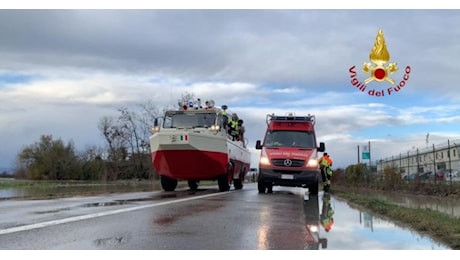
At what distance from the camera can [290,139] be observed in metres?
17.4

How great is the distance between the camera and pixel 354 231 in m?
8.17

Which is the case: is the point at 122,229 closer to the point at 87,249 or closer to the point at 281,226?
the point at 87,249

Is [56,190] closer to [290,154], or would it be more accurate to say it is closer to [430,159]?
[290,154]

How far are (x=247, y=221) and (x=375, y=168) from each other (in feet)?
64.5

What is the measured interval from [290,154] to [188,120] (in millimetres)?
4305

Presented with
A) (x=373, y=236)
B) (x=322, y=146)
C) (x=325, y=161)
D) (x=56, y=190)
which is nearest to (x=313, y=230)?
(x=373, y=236)

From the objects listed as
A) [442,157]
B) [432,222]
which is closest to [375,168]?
[442,157]

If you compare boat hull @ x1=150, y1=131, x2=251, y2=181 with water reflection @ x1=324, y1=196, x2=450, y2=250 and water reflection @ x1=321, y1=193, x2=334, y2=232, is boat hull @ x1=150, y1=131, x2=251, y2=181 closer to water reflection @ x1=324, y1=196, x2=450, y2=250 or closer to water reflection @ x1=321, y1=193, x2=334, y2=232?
water reflection @ x1=321, y1=193, x2=334, y2=232

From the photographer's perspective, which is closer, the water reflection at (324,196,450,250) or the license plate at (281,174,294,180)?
the water reflection at (324,196,450,250)

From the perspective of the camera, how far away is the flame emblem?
1223 cm

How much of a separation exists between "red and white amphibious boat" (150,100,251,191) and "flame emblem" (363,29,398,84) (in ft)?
22.7

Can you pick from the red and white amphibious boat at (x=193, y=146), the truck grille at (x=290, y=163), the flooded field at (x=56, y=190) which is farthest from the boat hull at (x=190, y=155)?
the flooded field at (x=56, y=190)

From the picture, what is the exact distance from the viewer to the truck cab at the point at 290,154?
53.8 ft

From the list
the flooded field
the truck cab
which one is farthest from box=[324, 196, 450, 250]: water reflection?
the flooded field
